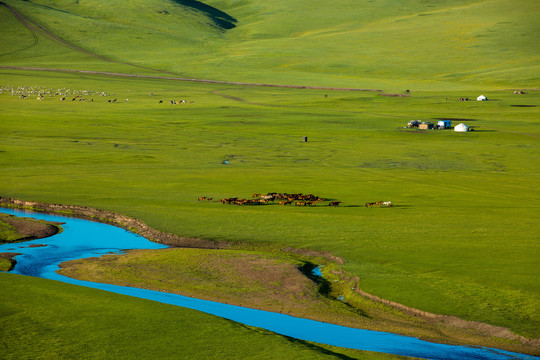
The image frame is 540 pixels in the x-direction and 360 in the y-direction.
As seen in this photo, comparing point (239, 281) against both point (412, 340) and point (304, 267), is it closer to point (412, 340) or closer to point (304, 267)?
point (304, 267)

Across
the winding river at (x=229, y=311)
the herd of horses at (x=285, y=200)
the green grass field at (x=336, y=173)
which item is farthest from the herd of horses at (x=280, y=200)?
the winding river at (x=229, y=311)

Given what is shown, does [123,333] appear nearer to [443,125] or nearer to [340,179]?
[340,179]

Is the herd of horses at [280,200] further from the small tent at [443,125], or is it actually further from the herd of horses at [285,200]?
the small tent at [443,125]

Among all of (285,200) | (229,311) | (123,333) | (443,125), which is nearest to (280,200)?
(285,200)

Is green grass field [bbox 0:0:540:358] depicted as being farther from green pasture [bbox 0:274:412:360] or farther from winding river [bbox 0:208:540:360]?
green pasture [bbox 0:274:412:360]

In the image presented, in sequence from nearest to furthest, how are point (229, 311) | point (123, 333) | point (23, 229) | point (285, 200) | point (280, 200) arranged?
point (123, 333) → point (229, 311) → point (23, 229) → point (285, 200) → point (280, 200)

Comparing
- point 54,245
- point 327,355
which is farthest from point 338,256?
point 54,245

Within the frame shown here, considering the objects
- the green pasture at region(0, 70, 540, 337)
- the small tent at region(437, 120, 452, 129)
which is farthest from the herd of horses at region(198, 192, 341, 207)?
the small tent at region(437, 120, 452, 129)
